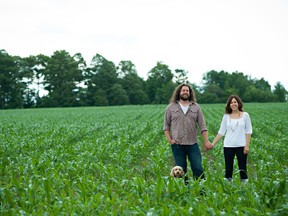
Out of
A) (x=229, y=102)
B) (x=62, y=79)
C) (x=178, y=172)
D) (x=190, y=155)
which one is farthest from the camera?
(x=62, y=79)

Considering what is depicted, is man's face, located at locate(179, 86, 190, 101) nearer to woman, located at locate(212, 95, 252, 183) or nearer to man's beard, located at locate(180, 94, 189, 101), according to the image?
man's beard, located at locate(180, 94, 189, 101)

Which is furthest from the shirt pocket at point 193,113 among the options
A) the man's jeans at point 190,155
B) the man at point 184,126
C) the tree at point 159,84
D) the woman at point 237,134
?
the tree at point 159,84

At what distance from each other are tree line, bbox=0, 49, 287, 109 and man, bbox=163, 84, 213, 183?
65.8 meters

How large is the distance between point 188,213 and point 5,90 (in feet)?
233

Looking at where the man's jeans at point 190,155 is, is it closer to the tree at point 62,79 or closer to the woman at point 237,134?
the woman at point 237,134

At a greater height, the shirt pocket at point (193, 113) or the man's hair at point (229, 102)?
the man's hair at point (229, 102)

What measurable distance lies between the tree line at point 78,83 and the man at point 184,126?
65766 millimetres

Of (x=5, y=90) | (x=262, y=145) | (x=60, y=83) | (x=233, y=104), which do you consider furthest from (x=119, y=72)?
(x=233, y=104)

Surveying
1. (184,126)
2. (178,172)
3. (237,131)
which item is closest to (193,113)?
(184,126)

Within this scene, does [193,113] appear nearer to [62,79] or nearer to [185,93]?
[185,93]

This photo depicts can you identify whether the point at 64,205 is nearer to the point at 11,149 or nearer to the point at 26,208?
the point at 26,208

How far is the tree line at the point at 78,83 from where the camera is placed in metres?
70.2

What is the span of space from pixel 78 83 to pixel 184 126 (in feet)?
243

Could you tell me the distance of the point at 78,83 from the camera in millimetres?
78062
